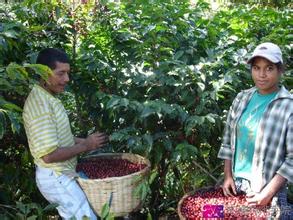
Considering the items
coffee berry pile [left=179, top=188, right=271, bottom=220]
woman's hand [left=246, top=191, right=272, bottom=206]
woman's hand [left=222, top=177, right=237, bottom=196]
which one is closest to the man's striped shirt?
coffee berry pile [left=179, top=188, right=271, bottom=220]

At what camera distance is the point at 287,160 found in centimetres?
202

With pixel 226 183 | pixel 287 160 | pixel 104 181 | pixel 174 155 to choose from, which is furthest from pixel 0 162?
pixel 287 160

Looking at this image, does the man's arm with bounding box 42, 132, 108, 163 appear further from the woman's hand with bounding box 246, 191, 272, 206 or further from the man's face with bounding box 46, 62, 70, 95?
the woman's hand with bounding box 246, 191, 272, 206

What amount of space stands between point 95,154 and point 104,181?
534mm

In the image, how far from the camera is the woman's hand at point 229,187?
2.24 metres

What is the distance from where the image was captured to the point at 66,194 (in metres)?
2.33

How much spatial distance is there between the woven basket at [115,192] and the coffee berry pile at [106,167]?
12 centimetres

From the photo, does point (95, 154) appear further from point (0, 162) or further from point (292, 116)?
point (292, 116)

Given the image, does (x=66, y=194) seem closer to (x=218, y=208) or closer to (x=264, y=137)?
(x=218, y=208)

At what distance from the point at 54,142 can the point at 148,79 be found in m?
0.73

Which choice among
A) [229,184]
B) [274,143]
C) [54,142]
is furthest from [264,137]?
[54,142]

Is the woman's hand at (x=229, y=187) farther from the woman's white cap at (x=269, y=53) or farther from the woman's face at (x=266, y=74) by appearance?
the woman's white cap at (x=269, y=53)

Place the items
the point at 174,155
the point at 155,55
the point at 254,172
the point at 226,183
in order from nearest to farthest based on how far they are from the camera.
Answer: the point at 254,172 → the point at 226,183 → the point at 174,155 → the point at 155,55

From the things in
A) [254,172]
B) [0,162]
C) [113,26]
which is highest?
[113,26]
